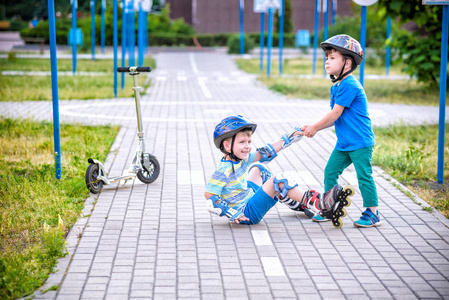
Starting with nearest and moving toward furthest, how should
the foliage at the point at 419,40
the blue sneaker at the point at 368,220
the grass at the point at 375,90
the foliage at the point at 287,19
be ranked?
the blue sneaker at the point at 368,220
the foliage at the point at 419,40
the grass at the point at 375,90
the foliage at the point at 287,19

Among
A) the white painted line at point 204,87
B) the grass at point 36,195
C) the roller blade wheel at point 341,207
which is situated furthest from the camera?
the white painted line at point 204,87

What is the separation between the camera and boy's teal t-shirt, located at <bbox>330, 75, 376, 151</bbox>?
5336mm

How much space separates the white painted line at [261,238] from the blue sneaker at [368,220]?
2.80ft

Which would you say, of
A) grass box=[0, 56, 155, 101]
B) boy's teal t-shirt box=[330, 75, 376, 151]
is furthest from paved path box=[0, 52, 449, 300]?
grass box=[0, 56, 155, 101]

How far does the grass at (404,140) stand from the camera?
280 inches

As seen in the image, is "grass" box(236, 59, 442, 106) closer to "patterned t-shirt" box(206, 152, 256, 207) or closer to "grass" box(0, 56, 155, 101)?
"grass" box(0, 56, 155, 101)

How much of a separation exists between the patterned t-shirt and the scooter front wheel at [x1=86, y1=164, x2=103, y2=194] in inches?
62.5

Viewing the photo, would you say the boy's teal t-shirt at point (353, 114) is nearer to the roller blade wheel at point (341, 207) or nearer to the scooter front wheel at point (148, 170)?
the roller blade wheel at point (341, 207)

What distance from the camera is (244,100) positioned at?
14984 millimetres

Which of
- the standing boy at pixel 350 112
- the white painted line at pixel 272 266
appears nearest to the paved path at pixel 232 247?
the white painted line at pixel 272 266

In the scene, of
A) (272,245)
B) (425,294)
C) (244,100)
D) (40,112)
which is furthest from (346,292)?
(244,100)

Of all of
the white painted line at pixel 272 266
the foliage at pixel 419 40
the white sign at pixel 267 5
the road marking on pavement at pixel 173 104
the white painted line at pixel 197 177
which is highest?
the white sign at pixel 267 5

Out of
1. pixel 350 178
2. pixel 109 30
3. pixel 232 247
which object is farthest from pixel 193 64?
pixel 232 247

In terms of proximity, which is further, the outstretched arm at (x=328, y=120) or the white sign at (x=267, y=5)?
the white sign at (x=267, y=5)
